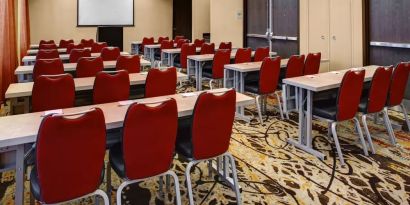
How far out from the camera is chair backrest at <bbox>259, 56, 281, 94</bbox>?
4.81 metres

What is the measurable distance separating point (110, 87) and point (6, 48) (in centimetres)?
414

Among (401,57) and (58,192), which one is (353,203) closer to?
(58,192)

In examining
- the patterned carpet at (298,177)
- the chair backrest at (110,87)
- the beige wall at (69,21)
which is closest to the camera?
the patterned carpet at (298,177)

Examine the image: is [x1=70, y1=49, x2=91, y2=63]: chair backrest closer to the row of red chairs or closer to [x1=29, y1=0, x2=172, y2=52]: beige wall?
the row of red chairs

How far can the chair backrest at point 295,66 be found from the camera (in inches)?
202

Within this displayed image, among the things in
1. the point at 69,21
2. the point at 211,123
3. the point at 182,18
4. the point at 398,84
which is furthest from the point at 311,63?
the point at 69,21

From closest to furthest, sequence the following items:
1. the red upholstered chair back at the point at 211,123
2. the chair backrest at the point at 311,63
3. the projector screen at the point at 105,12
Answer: the red upholstered chair back at the point at 211,123, the chair backrest at the point at 311,63, the projector screen at the point at 105,12

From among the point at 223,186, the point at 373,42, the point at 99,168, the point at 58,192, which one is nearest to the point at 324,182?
the point at 223,186

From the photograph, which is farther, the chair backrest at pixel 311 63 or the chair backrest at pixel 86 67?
the chair backrest at pixel 311 63

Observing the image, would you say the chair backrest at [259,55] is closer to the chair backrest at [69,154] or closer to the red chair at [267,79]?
the red chair at [267,79]

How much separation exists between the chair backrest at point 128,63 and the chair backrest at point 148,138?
307 centimetres

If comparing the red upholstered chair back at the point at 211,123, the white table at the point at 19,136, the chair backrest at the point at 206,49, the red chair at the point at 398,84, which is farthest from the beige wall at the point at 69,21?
the red upholstered chair back at the point at 211,123

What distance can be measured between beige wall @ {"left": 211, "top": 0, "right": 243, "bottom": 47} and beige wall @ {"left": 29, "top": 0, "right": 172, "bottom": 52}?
371cm

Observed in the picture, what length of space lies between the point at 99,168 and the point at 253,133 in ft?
9.33
